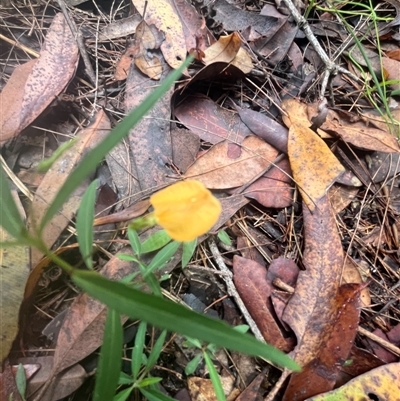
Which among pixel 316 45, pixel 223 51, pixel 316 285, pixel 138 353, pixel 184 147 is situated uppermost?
pixel 223 51

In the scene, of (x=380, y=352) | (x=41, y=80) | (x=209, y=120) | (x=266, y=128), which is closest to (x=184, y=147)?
(x=209, y=120)

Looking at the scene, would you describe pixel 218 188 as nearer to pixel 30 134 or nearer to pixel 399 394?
pixel 30 134

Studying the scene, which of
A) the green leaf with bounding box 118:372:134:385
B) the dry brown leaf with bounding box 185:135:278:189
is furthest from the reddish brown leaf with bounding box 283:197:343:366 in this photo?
the green leaf with bounding box 118:372:134:385

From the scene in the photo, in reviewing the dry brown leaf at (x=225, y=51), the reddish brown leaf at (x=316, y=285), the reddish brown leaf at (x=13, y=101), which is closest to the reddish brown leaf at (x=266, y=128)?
the dry brown leaf at (x=225, y=51)

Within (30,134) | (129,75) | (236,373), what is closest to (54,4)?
(129,75)

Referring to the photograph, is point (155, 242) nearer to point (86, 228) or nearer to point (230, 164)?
point (86, 228)
